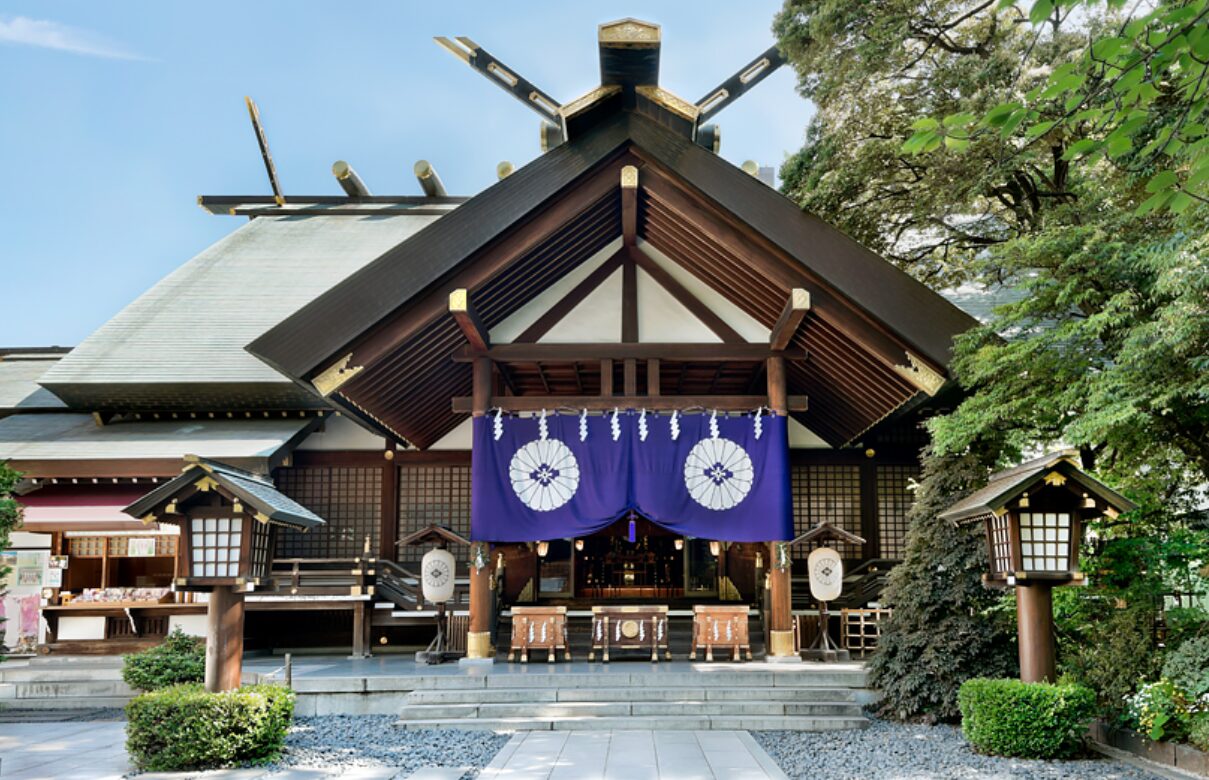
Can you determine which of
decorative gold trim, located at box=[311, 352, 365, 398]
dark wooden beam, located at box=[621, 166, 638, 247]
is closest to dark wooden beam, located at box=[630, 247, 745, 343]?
dark wooden beam, located at box=[621, 166, 638, 247]

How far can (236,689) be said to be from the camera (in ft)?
24.4

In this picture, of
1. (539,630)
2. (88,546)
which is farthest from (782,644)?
(88,546)

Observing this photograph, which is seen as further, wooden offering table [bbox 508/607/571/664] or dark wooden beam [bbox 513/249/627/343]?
dark wooden beam [bbox 513/249/627/343]

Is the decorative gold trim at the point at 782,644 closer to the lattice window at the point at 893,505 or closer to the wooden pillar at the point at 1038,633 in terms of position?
the lattice window at the point at 893,505

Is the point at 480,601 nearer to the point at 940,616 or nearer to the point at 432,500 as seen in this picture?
the point at 432,500

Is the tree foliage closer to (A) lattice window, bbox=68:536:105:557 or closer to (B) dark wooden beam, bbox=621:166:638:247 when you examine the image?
(A) lattice window, bbox=68:536:105:557

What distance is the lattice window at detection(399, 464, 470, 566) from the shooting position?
14781 mm

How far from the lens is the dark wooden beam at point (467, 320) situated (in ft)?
35.8

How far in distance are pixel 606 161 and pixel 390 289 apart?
9.88ft

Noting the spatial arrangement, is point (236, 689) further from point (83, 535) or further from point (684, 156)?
point (83, 535)

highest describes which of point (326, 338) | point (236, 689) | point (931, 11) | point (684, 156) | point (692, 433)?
point (931, 11)

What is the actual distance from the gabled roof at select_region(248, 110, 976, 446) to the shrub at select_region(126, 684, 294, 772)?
422 cm

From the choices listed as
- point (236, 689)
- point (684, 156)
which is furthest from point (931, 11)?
point (236, 689)

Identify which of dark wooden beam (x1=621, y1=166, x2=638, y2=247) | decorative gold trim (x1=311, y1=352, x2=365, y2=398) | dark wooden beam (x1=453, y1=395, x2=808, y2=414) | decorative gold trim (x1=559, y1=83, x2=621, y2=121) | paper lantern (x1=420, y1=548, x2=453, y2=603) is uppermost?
Answer: decorative gold trim (x1=559, y1=83, x2=621, y2=121)
